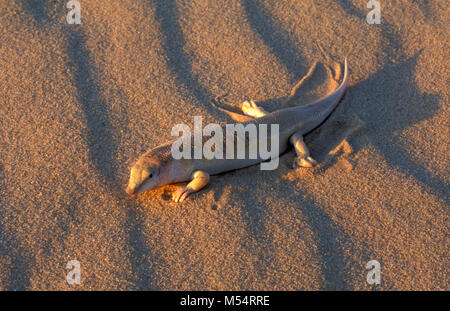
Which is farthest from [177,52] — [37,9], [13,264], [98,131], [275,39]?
[13,264]

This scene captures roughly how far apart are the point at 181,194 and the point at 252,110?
3.28 ft

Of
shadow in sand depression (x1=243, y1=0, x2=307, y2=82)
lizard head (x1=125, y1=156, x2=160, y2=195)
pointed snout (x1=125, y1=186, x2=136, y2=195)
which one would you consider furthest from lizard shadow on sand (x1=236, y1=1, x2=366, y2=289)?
pointed snout (x1=125, y1=186, x2=136, y2=195)

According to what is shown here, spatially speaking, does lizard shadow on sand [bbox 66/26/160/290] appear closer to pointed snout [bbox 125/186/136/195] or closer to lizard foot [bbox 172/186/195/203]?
pointed snout [bbox 125/186/136/195]

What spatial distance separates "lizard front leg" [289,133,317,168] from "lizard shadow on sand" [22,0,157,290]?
1247 millimetres

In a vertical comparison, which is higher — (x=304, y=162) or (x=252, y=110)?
(x=252, y=110)

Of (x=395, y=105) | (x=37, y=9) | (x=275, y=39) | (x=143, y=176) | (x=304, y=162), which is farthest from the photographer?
(x=37, y=9)

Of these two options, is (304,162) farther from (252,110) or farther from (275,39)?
(275,39)

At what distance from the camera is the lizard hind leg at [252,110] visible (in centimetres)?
421

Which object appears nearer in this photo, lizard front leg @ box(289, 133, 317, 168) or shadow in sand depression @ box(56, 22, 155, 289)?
shadow in sand depression @ box(56, 22, 155, 289)

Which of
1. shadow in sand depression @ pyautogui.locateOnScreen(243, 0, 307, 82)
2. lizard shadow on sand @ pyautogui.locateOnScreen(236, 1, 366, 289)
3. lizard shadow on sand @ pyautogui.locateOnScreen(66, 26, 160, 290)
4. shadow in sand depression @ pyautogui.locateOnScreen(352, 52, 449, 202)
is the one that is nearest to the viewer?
lizard shadow on sand @ pyautogui.locateOnScreen(236, 1, 366, 289)

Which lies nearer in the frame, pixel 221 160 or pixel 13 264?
pixel 13 264

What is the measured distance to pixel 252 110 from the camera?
4.25 m

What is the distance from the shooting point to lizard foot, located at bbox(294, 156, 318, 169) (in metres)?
3.83
